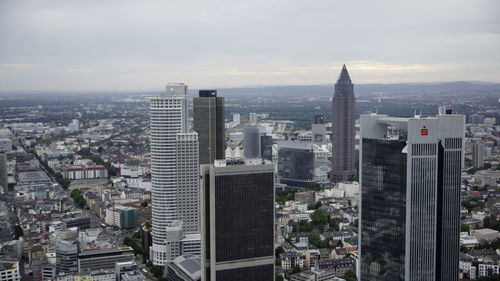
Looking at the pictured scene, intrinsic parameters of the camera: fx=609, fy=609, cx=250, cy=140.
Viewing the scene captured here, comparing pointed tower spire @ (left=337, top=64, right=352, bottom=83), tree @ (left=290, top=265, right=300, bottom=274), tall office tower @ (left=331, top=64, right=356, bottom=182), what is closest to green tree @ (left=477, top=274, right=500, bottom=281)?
tree @ (left=290, top=265, right=300, bottom=274)

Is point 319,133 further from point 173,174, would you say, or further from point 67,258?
point 67,258

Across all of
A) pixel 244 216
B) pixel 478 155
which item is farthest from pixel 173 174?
pixel 478 155

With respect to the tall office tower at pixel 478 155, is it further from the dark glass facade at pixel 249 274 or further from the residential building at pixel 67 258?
the dark glass facade at pixel 249 274

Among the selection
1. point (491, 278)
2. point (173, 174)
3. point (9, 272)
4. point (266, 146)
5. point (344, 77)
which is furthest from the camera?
point (344, 77)

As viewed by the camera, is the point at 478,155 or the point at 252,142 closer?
the point at 478,155

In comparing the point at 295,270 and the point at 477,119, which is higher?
the point at 477,119

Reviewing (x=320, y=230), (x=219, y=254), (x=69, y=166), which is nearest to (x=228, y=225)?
(x=219, y=254)

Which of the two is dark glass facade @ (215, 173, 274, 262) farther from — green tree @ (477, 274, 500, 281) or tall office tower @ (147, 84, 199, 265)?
tall office tower @ (147, 84, 199, 265)
